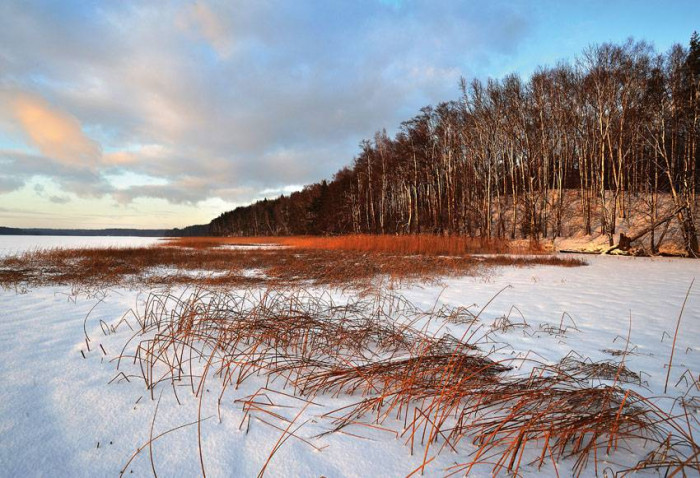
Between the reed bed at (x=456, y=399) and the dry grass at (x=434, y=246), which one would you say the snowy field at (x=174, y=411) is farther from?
the dry grass at (x=434, y=246)

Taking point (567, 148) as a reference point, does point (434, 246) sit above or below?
below

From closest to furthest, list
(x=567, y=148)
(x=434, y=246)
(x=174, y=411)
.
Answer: (x=174, y=411), (x=434, y=246), (x=567, y=148)

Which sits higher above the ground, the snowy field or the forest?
the forest

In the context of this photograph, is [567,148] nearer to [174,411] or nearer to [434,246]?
[434,246]

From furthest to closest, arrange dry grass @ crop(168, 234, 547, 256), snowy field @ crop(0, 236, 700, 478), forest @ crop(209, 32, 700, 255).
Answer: forest @ crop(209, 32, 700, 255) < dry grass @ crop(168, 234, 547, 256) < snowy field @ crop(0, 236, 700, 478)

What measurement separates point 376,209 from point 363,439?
34.9 meters

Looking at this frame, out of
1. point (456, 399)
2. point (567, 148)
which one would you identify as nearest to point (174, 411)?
point (456, 399)

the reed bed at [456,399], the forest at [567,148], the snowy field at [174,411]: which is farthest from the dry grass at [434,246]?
the reed bed at [456,399]

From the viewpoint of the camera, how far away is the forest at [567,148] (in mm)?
15203

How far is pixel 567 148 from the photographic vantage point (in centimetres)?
2255

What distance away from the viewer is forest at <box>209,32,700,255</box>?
1520 centimetres

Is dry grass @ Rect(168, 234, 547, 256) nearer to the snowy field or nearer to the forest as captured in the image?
the forest

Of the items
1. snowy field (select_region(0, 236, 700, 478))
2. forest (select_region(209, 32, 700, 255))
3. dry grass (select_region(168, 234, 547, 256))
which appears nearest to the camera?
snowy field (select_region(0, 236, 700, 478))

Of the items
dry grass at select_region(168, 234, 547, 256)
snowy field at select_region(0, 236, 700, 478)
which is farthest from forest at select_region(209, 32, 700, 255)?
snowy field at select_region(0, 236, 700, 478)
